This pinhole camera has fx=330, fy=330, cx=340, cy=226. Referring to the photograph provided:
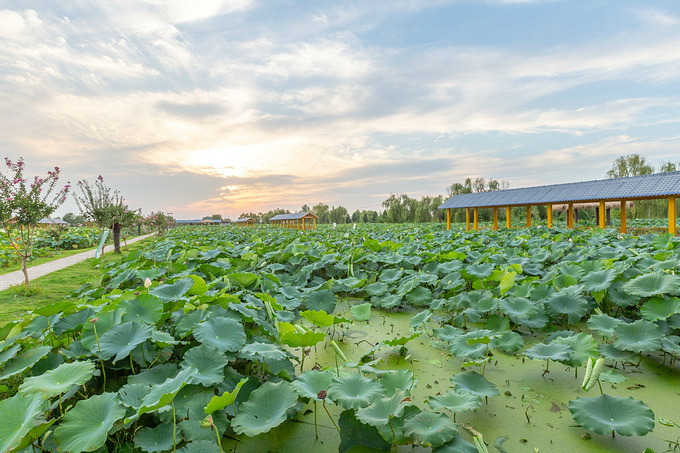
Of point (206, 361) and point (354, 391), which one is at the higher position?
point (206, 361)

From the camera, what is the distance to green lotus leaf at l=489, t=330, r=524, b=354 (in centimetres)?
215

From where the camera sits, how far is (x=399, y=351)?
8.18ft

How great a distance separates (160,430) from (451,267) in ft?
11.6

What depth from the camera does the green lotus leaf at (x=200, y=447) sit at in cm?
122

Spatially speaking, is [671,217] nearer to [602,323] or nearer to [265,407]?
[602,323]

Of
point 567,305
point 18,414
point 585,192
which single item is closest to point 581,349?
point 567,305

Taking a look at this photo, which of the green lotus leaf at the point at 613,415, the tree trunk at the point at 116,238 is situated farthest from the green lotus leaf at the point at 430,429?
the tree trunk at the point at 116,238

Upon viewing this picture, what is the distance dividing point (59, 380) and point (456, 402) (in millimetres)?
1740

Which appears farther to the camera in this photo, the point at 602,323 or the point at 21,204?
the point at 21,204

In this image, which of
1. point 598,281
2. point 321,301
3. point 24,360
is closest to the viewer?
point 24,360

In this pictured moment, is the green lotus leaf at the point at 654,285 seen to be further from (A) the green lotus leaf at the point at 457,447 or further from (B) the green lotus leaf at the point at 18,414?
(B) the green lotus leaf at the point at 18,414

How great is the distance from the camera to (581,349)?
1.86m

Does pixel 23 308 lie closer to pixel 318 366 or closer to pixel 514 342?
pixel 318 366

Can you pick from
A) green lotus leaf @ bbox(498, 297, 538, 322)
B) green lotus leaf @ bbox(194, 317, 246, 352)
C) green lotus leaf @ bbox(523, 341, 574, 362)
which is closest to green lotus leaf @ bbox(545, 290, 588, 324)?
green lotus leaf @ bbox(498, 297, 538, 322)
